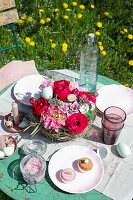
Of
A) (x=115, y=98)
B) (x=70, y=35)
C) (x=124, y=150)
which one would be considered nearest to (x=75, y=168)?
(x=124, y=150)

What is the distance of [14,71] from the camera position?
2.14 meters

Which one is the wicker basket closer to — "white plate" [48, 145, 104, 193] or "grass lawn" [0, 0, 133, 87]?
"white plate" [48, 145, 104, 193]

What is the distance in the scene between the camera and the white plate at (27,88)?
179cm

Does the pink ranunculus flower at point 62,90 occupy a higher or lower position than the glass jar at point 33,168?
higher

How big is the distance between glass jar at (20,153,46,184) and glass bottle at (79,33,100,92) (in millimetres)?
673

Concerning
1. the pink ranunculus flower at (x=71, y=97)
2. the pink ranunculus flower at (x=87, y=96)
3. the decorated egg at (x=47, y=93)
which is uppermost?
the decorated egg at (x=47, y=93)

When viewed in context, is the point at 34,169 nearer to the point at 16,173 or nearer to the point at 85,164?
the point at 16,173

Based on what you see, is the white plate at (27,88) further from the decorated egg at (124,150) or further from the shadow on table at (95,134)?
the decorated egg at (124,150)

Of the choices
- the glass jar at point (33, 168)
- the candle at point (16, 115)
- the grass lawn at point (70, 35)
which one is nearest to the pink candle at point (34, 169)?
the glass jar at point (33, 168)

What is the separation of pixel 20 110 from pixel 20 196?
2.08 ft

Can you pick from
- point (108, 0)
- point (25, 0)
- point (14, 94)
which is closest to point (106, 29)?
point (108, 0)

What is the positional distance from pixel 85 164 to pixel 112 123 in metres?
0.29

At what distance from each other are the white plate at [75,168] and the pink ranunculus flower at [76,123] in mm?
188

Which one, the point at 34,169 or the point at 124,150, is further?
the point at 124,150
